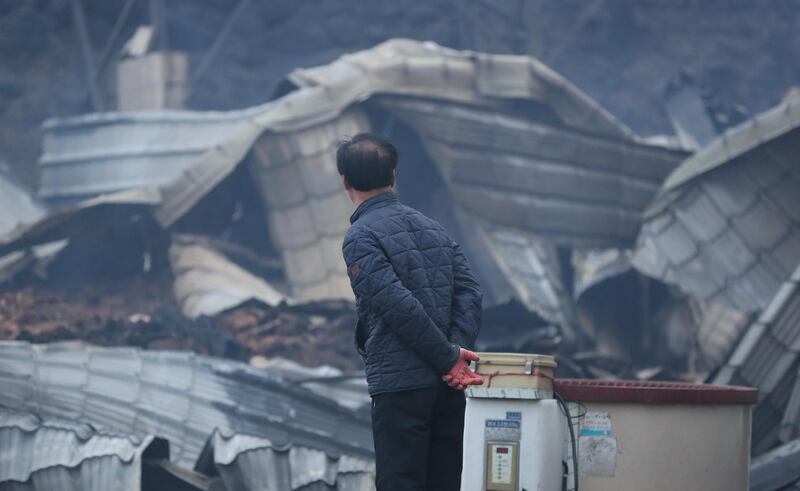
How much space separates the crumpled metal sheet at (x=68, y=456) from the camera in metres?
5.25

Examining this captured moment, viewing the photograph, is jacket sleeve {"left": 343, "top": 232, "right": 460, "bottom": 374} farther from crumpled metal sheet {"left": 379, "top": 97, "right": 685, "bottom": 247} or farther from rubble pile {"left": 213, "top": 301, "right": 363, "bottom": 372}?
crumpled metal sheet {"left": 379, "top": 97, "right": 685, "bottom": 247}

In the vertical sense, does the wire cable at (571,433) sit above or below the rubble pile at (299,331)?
below

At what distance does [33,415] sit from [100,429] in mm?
342

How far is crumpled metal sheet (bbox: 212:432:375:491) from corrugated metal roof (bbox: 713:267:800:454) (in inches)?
113

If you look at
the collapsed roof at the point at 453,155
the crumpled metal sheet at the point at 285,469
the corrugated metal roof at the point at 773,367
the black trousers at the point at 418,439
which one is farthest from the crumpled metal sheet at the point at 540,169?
the black trousers at the point at 418,439

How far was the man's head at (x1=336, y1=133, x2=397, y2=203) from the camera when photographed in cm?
356

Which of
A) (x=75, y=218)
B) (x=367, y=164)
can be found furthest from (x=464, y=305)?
(x=75, y=218)

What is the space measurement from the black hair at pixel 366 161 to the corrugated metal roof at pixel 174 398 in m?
3.31

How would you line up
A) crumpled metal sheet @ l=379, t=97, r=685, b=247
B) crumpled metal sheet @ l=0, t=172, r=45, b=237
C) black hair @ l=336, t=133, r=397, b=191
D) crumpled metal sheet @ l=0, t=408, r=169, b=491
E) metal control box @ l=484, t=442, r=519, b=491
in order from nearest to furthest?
black hair @ l=336, t=133, r=397, b=191
metal control box @ l=484, t=442, r=519, b=491
crumpled metal sheet @ l=0, t=408, r=169, b=491
crumpled metal sheet @ l=379, t=97, r=685, b=247
crumpled metal sheet @ l=0, t=172, r=45, b=237

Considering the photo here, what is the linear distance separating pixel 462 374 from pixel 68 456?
2.65 meters

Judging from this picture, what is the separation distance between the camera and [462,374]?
3.44m

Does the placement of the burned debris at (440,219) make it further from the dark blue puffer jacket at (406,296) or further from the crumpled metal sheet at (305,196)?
the dark blue puffer jacket at (406,296)

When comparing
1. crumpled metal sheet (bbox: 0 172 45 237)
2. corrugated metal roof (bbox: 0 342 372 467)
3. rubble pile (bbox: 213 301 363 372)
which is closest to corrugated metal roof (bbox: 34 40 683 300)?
rubble pile (bbox: 213 301 363 372)

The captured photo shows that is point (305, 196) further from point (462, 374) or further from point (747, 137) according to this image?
point (462, 374)
